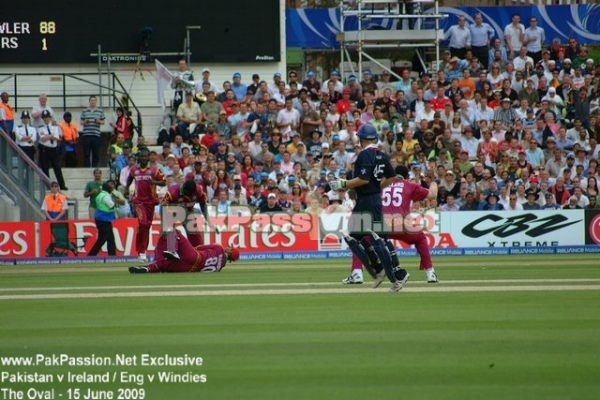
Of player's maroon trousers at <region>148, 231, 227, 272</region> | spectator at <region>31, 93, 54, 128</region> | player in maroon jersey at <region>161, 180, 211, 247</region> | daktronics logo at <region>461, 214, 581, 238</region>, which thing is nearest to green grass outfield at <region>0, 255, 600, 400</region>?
player's maroon trousers at <region>148, 231, 227, 272</region>

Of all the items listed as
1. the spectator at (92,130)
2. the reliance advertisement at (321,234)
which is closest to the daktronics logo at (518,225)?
the reliance advertisement at (321,234)

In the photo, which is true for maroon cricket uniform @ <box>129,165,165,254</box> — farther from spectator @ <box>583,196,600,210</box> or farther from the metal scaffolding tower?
the metal scaffolding tower

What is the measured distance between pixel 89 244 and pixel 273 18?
28.1 ft

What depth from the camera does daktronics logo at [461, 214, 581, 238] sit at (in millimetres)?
25516

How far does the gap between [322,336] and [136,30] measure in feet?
69.9

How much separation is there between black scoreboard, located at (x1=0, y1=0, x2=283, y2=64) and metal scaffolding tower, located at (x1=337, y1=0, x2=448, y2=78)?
3036 millimetres

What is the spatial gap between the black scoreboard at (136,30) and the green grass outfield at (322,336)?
48.3 ft

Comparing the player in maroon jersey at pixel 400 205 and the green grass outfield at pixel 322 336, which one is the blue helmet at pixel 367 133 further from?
the green grass outfield at pixel 322 336

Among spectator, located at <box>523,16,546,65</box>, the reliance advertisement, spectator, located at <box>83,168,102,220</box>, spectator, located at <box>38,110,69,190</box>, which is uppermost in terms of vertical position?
spectator, located at <box>523,16,546,65</box>

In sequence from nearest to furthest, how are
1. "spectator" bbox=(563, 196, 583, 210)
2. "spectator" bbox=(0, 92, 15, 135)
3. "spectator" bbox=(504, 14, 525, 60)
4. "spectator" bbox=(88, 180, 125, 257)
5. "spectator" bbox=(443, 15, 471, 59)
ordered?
"spectator" bbox=(88, 180, 125, 257) < "spectator" bbox=(563, 196, 583, 210) < "spectator" bbox=(0, 92, 15, 135) < "spectator" bbox=(504, 14, 525, 60) < "spectator" bbox=(443, 15, 471, 59)

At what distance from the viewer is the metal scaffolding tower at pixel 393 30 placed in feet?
104

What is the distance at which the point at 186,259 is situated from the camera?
17.6 meters

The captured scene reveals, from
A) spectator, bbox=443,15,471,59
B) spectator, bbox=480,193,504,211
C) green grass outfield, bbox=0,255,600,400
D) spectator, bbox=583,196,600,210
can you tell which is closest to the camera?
green grass outfield, bbox=0,255,600,400

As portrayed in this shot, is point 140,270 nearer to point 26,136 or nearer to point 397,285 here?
point 397,285
